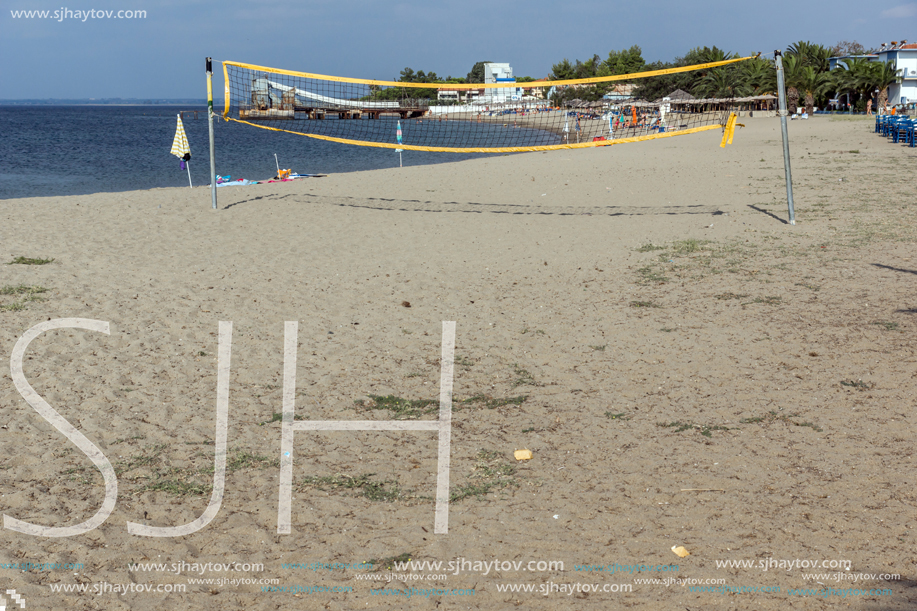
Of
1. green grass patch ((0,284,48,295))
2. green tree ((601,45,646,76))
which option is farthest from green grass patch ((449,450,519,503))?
green tree ((601,45,646,76))

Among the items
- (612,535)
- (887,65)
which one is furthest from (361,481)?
(887,65)

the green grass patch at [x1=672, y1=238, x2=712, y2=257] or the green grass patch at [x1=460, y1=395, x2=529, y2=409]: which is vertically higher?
the green grass patch at [x1=672, y1=238, x2=712, y2=257]

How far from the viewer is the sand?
293 centimetres

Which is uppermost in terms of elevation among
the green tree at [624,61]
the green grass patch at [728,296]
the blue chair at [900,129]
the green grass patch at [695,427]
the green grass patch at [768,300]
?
the green tree at [624,61]

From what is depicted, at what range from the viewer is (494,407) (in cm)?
467

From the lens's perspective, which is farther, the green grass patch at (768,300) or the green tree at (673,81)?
the green tree at (673,81)

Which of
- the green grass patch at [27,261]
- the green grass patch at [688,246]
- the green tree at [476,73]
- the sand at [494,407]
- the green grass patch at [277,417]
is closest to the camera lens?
the sand at [494,407]

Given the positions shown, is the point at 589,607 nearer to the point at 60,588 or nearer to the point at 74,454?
the point at 60,588

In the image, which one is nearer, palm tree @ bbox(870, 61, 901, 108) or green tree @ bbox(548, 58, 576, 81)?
palm tree @ bbox(870, 61, 901, 108)

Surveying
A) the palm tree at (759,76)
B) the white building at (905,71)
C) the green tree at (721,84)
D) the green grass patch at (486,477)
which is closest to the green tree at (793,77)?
the palm tree at (759,76)

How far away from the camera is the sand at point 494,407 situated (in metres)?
2.93

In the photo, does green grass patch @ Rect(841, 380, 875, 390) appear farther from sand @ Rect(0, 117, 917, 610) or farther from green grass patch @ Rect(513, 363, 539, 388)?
green grass patch @ Rect(513, 363, 539, 388)

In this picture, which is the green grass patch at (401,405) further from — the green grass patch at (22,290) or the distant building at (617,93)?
the distant building at (617,93)

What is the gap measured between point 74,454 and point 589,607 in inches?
118
